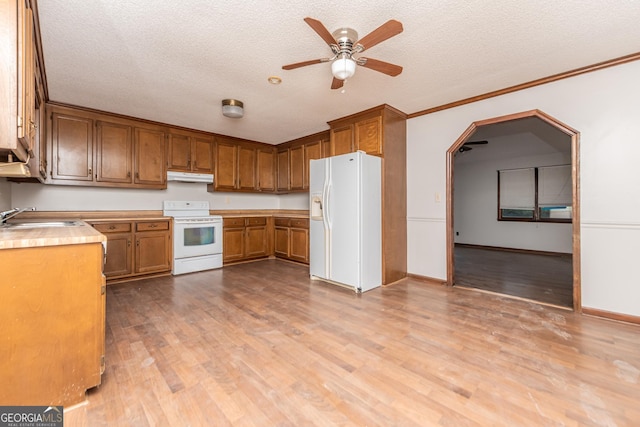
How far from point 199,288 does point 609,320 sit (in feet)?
14.3

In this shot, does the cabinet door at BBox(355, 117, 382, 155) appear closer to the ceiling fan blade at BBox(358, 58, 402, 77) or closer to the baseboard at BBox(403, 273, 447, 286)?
the ceiling fan blade at BBox(358, 58, 402, 77)

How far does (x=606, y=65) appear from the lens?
2.58 meters

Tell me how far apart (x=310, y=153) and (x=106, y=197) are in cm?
328

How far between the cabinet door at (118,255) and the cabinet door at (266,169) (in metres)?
2.45

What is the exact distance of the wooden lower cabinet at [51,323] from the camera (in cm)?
132

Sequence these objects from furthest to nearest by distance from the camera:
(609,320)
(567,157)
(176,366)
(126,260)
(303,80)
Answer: (567,157)
(126,260)
(303,80)
(609,320)
(176,366)

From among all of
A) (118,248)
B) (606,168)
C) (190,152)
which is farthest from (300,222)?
(606,168)

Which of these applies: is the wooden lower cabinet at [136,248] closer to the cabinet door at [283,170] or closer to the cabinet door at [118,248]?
the cabinet door at [118,248]

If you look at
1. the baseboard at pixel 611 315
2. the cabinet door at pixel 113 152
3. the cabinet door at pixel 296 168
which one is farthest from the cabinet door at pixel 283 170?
the baseboard at pixel 611 315

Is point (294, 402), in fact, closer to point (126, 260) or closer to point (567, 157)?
point (126, 260)

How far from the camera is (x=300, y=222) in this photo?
5039 mm

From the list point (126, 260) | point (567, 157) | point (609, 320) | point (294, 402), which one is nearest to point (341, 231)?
point (294, 402)

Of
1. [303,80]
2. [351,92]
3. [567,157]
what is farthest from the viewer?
[567,157]

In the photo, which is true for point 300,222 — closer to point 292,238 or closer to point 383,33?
point 292,238
